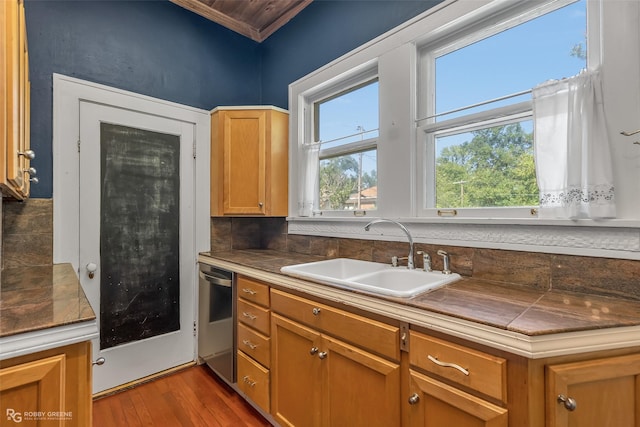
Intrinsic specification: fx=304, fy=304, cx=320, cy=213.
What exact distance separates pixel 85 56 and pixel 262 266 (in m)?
1.94

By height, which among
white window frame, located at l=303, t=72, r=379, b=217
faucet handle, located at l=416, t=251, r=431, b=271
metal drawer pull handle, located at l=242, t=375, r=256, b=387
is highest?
white window frame, located at l=303, t=72, r=379, b=217

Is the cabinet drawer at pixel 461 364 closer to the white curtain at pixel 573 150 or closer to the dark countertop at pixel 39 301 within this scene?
Result: the white curtain at pixel 573 150

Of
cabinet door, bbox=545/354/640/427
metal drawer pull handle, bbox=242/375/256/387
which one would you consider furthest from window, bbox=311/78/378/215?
cabinet door, bbox=545/354/640/427

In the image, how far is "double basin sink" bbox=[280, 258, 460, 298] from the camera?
1323 mm

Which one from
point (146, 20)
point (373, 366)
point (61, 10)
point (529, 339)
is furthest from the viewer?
point (146, 20)

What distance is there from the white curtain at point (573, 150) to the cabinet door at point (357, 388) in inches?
39.1

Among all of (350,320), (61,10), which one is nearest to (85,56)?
(61,10)

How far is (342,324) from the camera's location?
1360mm

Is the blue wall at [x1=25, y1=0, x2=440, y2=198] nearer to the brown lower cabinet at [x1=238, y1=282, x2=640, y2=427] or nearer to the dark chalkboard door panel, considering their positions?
the dark chalkboard door panel

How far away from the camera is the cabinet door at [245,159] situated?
101 inches

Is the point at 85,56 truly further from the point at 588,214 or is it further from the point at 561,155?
the point at 588,214

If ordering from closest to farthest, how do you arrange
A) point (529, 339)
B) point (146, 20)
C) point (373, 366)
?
point (529, 339) → point (373, 366) → point (146, 20)

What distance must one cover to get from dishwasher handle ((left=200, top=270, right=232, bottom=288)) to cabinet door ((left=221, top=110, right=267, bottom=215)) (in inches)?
23.4

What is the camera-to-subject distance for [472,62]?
1.72 metres
